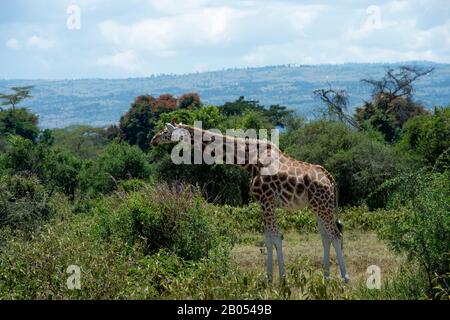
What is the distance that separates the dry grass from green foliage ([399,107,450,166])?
7075 millimetres

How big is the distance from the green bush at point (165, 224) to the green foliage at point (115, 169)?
13727 mm

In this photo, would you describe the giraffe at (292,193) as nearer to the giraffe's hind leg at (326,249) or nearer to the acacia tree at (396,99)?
the giraffe's hind leg at (326,249)

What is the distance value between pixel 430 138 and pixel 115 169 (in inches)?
430

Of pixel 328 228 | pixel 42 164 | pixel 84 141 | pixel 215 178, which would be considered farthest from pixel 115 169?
pixel 84 141

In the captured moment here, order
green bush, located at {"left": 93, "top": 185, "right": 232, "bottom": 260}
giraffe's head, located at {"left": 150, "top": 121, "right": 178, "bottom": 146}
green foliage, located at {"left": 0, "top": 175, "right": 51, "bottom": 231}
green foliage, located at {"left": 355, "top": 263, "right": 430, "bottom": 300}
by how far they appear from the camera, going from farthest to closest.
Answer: green foliage, located at {"left": 0, "top": 175, "right": 51, "bottom": 231}
green bush, located at {"left": 93, "top": 185, "right": 232, "bottom": 260}
giraffe's head, located at {"left": 150, "top": 121, "right": 178, "bottom": 146}
green foliage, located at {"left": 355, "top": 263, "right": 430, "bottom": 300}

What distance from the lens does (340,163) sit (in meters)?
23.8

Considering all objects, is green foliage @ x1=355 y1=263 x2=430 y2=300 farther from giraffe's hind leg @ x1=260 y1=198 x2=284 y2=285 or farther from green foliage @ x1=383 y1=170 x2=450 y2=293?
giraffe's hind leg @ x1=260 y1=198 x2=284 y2=285

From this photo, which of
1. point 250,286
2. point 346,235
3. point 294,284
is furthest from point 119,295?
point 346,235

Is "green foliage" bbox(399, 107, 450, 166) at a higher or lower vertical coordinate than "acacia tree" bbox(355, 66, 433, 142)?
higher

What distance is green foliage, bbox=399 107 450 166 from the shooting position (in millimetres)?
24375

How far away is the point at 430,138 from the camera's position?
24.8m

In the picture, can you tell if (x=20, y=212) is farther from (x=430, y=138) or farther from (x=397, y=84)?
(x=397, y=84)

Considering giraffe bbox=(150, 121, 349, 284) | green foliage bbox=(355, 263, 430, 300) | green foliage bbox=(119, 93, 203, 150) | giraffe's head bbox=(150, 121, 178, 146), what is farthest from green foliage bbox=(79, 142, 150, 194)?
green foliage bbox=(119, 93, 203, 150)

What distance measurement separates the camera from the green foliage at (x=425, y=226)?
1071 cm
